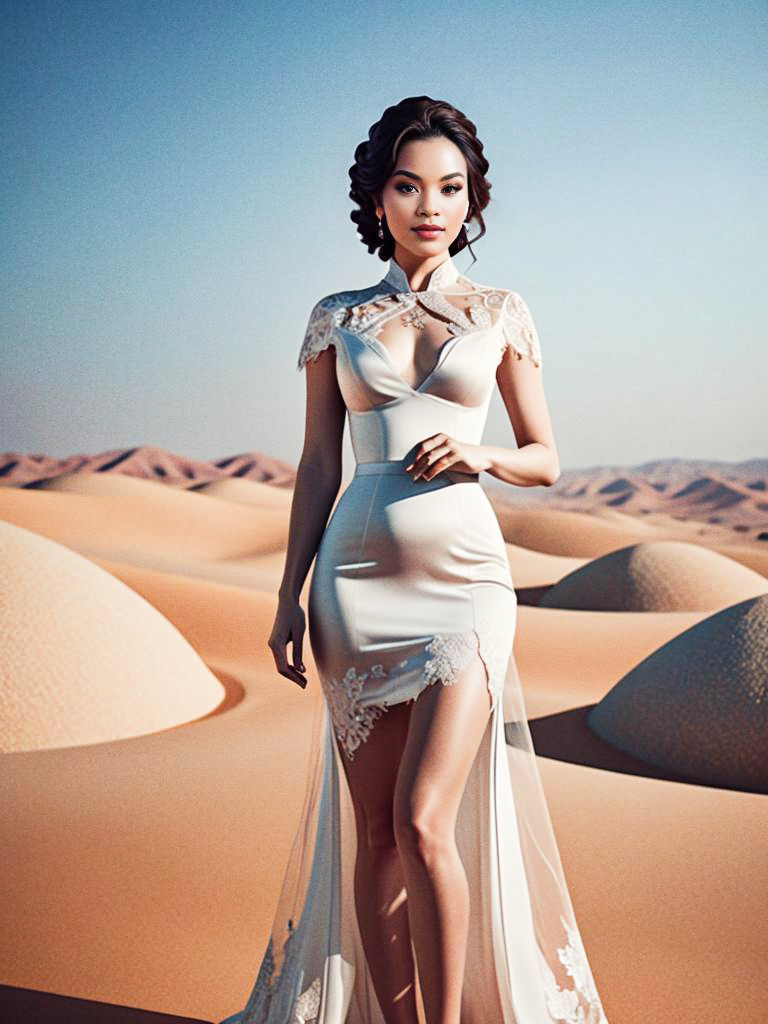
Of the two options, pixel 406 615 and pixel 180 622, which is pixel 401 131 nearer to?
pixel 406 615

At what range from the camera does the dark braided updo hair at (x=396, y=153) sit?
2652mm

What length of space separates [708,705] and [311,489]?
4.62 metres

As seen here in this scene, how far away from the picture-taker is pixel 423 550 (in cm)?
245

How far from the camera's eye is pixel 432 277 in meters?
2.71

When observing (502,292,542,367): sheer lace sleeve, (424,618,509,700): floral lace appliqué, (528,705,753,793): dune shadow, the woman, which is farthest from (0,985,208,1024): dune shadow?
(528,705,753,793): dune shadow

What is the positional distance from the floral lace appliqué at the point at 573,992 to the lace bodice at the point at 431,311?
1.57m

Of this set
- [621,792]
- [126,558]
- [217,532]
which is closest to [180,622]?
[621,792]

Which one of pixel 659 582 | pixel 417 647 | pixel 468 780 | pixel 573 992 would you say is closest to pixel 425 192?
pixel 417 647

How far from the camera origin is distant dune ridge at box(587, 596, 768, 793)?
6.32 m

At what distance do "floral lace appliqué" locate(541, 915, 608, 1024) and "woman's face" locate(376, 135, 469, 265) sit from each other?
6.08ft

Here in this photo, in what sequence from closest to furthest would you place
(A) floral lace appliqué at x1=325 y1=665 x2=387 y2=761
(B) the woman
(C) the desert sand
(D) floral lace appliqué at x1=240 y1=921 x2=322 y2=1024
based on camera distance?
(B) the woman → (A) floral lace appliqué at x1=325 y1=665 x2=387 y2=761 → (D) floral lace appliqué at x1=240 y1=921 x2=322 y2=1024 → (C) the desert sand

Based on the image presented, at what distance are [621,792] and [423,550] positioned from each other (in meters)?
3.63

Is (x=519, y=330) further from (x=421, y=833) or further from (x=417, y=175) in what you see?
(x=421, y=833)

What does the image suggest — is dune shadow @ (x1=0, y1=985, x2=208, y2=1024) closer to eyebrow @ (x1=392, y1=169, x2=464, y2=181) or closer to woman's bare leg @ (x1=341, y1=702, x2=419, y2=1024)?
woman's bare leg @ (x1=341, y1=702, x2=419, y2=1024)
